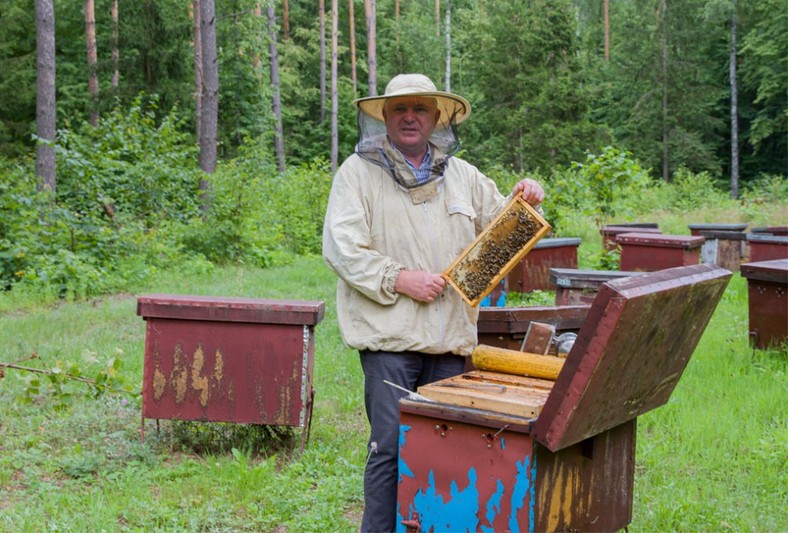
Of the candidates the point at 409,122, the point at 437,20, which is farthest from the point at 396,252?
the point at 437,20

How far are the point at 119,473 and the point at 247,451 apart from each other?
0.82 metres

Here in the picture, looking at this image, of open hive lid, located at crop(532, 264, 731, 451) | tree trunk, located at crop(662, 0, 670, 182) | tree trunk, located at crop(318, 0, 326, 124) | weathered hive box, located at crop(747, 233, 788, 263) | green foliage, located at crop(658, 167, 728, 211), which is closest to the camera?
open hive lid, located at crop(532, 264, 731, 451)

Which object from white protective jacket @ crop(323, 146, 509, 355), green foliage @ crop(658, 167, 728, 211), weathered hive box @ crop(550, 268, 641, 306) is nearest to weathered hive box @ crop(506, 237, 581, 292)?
weathered hive box @ crop(550, 268, 641, 306)

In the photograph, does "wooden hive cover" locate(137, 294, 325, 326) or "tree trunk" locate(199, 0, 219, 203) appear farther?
"tree trunk" locate(199, 0, 219, 203)

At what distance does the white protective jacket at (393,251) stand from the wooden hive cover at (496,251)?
0.56 feet

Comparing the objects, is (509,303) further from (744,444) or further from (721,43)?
(721,43)

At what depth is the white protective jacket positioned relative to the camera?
3.60m

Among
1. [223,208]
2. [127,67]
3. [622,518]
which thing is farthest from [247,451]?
[127,67]

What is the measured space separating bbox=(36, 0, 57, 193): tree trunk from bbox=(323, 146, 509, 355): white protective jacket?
36.2 feet

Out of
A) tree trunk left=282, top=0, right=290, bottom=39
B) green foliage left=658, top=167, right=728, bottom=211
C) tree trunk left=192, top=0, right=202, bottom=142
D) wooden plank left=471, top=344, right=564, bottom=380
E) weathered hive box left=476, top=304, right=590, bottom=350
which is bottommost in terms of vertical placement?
wooden plank left=471, top=344, right=564, bottom=380

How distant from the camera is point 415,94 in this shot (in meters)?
3.68

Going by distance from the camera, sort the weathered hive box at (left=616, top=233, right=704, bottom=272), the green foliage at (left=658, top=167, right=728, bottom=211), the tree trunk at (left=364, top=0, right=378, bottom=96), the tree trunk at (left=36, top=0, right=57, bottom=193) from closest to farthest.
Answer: the weathered hive box at (left=616, top=233, right=704, bottom=272)
the tree trunk at (left=36, top=0, right=57, bottom=193)
the green foliage at (left=658, top=167, right=728, bottom=211)
the tree trunk at (left=364, top=0, right=378, bottom=96)

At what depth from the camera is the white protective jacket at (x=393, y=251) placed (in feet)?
11.8

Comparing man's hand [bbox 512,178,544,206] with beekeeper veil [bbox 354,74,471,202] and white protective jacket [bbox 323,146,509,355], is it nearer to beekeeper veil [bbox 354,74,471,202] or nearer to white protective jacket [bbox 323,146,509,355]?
white protective jacket [bbox 323,146,509,355]
